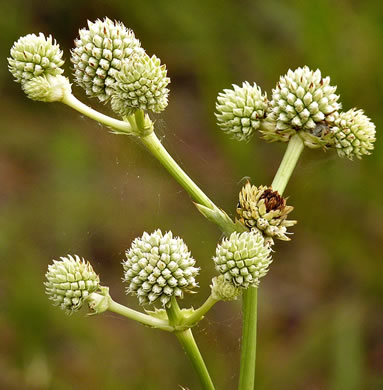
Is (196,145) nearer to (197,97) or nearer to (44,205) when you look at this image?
(197,97)

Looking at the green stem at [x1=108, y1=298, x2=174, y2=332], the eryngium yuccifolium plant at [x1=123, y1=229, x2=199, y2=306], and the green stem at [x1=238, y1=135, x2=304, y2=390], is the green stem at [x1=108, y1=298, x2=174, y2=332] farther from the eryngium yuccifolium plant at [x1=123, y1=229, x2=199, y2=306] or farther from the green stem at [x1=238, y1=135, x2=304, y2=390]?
the green stem at [x1=238, y1=135, x2=304, y2=390]

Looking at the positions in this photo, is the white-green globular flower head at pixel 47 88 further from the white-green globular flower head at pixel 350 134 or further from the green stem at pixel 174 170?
the white-green globular flower head at pixel 350 134

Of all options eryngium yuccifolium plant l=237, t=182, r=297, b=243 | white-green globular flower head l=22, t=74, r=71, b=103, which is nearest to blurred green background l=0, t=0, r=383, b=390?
white-green globular flower head l=22, t=74, r=71, b=103

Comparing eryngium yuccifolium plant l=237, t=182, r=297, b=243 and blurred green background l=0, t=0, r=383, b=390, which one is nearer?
eryngium yuccifolium plant l=237, t=182, r=297, b=243

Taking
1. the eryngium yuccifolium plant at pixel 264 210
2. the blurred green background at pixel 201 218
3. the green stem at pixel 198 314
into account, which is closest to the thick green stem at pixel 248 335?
the green stem at pixel 198 314

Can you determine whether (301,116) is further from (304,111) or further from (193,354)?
(193,354)
